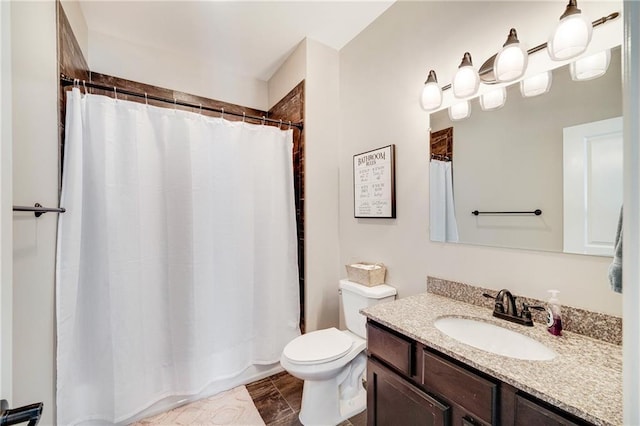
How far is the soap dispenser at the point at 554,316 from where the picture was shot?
0.98 m

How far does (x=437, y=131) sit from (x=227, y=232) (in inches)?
59.7

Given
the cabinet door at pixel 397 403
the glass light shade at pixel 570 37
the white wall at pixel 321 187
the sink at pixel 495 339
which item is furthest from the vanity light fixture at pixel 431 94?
the cabinet door at pixel 397 403

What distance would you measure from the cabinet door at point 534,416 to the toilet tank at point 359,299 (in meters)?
0.93

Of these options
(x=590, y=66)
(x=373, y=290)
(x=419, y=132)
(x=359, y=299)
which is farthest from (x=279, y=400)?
(x=590, y=66)

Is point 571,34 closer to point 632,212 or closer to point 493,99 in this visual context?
point 493,99

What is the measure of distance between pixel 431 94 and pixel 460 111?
180mm

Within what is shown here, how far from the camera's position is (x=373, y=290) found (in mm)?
1685

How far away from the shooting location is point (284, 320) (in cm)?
208

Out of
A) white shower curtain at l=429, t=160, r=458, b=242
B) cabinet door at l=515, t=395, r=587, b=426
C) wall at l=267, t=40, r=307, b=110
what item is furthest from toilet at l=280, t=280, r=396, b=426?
wall at l=267, t=40, r=307, b=110

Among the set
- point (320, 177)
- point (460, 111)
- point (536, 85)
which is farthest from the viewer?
point (320, 177)

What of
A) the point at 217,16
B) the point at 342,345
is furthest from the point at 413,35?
the point at 342,345

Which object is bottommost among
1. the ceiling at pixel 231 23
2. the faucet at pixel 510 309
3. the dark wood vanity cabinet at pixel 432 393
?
the dark wood vanity cabinet at pixel 432 393

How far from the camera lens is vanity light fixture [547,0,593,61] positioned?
0.92 meters

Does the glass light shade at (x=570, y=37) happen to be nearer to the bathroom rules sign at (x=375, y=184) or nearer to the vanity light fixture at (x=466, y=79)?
the vanity light fixture at (x=466, y=79)
